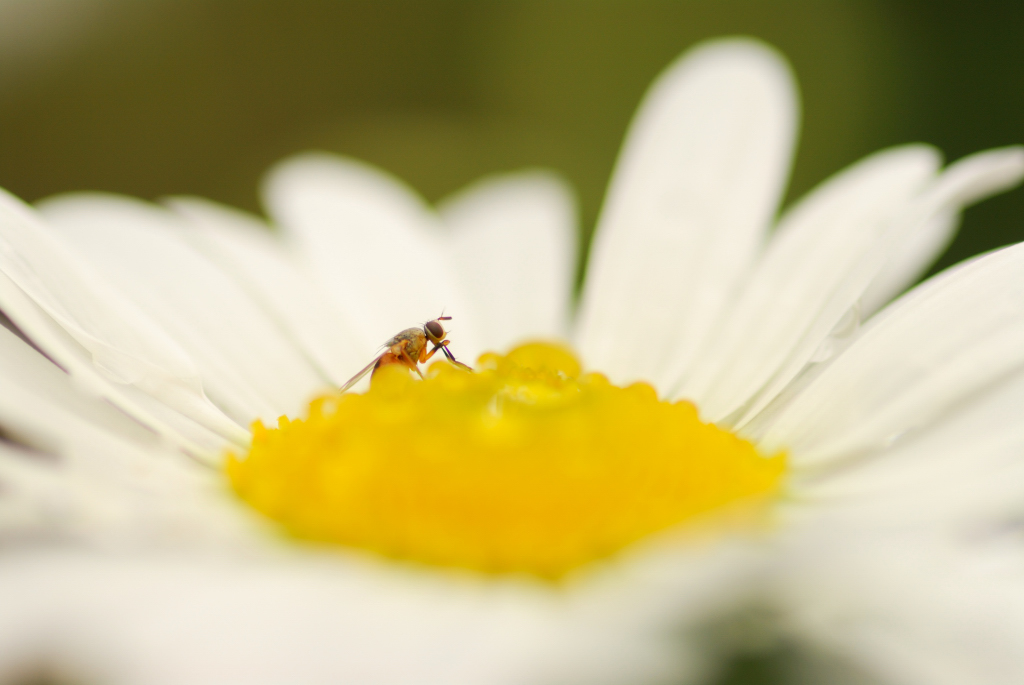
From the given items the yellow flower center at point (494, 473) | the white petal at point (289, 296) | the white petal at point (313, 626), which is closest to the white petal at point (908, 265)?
the yellow flower center at point (494, 473)

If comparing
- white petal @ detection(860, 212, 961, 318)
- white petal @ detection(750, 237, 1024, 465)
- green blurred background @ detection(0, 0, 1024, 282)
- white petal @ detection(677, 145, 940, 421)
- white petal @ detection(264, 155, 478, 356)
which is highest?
green blurred background @ detection(0, 0, 1024, 282)

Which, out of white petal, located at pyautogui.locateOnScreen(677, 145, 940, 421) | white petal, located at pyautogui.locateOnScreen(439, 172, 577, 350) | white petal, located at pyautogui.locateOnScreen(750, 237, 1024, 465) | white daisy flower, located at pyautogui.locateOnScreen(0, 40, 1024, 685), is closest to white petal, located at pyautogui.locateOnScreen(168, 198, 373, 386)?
white daisy flower, located at pyautogui.locateOnScreen(0, 40, 1024, 685)

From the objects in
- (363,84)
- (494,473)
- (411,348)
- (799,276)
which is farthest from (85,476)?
(363,84)

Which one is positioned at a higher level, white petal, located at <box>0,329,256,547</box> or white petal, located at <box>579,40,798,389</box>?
white petal, located at <box>579,40,798,389</box>

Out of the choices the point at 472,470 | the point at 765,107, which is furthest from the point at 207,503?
the point at 765,107

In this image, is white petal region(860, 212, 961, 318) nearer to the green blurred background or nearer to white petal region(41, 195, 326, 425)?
white petal region(41, 195, 326, 425)

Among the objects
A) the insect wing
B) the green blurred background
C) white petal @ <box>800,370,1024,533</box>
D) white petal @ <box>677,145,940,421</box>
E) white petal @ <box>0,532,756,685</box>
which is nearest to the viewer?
white petal @ <box>0,532,756,685</box>
